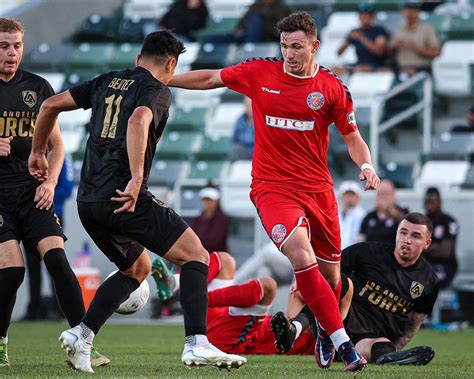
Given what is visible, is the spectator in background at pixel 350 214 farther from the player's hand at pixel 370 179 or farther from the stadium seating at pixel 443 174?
the player's hand at pixel 370 179

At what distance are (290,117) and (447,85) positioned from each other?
920 centimetres

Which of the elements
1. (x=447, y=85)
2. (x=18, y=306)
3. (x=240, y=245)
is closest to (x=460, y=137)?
(x=447, y=85)

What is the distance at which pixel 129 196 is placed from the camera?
6.69 metres

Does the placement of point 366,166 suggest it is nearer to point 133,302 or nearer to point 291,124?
point 291,124

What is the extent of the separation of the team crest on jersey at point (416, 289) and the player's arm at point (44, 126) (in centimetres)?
278

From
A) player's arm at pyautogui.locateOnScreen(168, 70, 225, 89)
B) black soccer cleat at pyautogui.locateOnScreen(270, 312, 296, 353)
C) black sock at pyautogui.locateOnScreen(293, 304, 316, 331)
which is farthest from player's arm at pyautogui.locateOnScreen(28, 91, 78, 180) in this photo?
black sock at pyautogui.locateOnScreen(293, 304, 316, 331)

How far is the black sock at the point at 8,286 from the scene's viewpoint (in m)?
7.52

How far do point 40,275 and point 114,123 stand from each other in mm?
7048

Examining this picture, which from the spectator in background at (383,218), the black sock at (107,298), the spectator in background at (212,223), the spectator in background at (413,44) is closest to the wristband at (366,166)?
the black sock at (107,298)

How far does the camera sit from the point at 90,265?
15.0m

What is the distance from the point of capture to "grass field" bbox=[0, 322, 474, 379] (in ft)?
23.4

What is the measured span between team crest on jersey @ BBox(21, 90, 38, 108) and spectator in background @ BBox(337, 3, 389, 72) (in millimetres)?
9405

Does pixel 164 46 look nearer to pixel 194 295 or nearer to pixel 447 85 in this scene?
pixel 194 295

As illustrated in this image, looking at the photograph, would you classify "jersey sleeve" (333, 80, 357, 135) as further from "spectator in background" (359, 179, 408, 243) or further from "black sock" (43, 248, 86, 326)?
"spectator in background" (359, 179, 408, 243)
